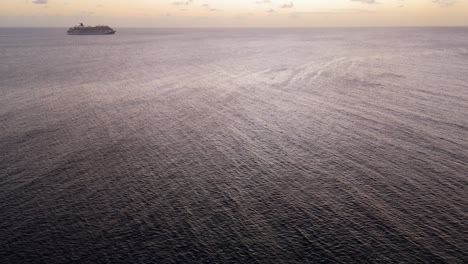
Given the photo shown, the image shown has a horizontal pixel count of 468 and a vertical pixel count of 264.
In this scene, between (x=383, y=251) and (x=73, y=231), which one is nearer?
(x=383, y=251)

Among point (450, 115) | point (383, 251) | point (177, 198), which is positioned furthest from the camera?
point (450, 115)

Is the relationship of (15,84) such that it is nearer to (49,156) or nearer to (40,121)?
(40,121)

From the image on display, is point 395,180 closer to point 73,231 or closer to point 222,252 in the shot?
point 222,252

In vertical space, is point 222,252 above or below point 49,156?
below

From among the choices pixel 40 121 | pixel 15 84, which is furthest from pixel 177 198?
pixel 15 84

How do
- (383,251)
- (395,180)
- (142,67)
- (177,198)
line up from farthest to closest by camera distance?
(142,67), (395,180), (177,198), (383,251)

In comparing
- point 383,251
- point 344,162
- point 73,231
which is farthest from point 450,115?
point 73,231
